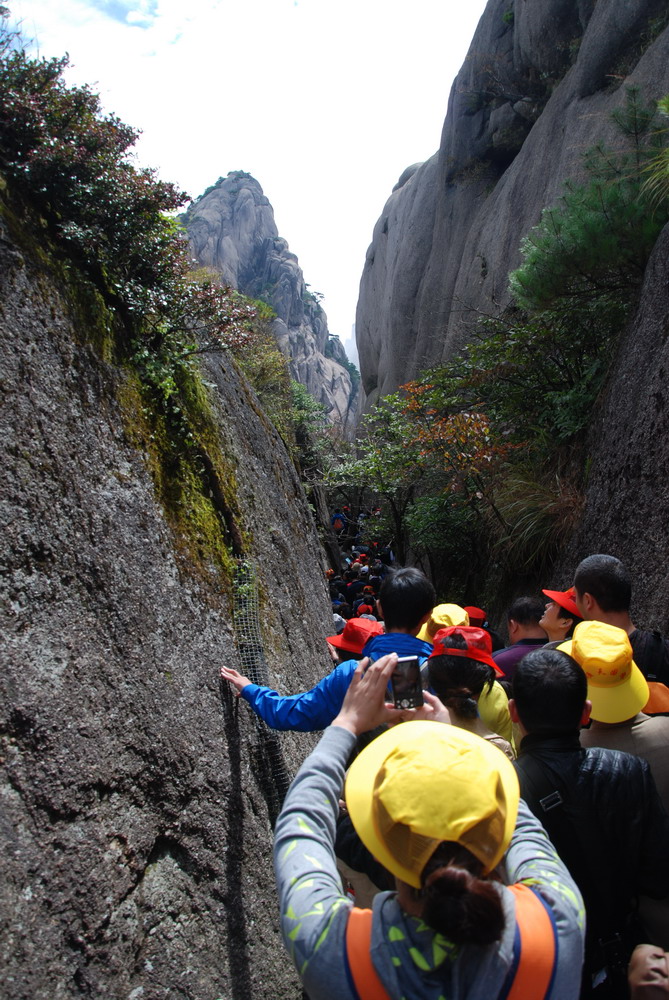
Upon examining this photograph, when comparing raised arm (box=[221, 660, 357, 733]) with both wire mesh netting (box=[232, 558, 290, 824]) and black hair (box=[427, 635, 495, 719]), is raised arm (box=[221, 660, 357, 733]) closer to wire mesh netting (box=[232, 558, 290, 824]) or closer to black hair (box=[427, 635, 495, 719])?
black hair (box=[427, 635, 495, 719])

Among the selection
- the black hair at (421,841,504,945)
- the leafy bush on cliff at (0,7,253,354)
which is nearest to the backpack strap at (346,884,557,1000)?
the black hair at (421,841,504,945)

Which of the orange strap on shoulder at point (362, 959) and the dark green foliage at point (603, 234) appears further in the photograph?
the dark green foliage at point (603, 234)

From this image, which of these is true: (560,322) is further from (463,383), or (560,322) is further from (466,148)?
(466,148)

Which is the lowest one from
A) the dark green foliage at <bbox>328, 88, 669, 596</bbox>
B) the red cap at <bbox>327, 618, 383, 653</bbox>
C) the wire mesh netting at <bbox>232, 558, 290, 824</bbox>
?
the wire mesh netting at <bbox>232, 558, 290, 824</bbox>

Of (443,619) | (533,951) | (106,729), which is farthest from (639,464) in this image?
(533,951)

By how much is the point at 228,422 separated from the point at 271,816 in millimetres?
2868

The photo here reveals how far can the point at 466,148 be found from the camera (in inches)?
772

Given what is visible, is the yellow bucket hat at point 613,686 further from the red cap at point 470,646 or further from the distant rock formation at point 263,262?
the distant rock formation at point 263,262

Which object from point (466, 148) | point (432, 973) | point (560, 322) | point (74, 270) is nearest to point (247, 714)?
point (432, 973)

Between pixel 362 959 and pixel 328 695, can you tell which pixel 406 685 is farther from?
pixel 328 695

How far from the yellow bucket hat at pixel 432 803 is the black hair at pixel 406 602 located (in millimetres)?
1209

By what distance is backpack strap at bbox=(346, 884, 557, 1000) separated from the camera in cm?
116

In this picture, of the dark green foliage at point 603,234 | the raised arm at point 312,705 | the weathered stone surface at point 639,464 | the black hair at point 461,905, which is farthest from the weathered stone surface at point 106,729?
the dark green foliage at point 603,234

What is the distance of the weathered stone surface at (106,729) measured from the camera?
6.56ft
